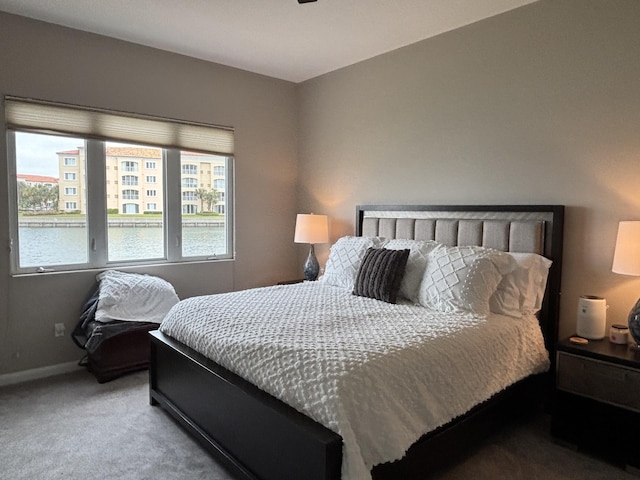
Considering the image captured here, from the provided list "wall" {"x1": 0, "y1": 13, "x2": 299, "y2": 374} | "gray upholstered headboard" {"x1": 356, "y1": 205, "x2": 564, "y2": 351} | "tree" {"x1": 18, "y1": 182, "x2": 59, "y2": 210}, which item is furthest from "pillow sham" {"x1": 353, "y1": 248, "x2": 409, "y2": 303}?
"tree" {"x1": 18, "y1": 182, "x2": 59, "y2": 210}

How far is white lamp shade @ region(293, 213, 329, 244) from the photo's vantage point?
4.28 metres

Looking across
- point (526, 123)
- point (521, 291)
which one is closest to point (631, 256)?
point (521, 291)

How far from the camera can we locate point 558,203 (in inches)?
112

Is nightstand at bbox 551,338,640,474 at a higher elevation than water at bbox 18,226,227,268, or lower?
lower

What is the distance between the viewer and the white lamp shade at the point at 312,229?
4.28 m

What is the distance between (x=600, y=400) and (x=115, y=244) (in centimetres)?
374

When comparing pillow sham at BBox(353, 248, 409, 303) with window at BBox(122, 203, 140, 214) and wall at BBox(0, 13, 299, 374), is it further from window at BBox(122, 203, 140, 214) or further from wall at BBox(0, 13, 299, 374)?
window at BBox(122, 203, 140, 214)

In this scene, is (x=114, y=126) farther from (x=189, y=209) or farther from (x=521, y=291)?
(x=521, y=291)

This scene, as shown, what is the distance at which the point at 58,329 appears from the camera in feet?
11.3

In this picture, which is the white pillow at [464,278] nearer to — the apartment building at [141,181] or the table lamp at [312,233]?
the table lamp at [312,233]

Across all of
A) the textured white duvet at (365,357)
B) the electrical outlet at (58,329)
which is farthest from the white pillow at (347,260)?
the electrical outlet at (58,329)

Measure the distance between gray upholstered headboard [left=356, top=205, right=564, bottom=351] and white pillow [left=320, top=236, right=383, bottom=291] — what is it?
339 millimetres

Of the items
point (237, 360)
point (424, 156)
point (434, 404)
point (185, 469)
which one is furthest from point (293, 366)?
point (424, 156)

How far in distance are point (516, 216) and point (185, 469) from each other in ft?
8.54
